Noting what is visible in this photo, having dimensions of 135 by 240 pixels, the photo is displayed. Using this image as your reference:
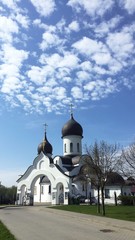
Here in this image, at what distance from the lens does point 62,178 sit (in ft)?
162

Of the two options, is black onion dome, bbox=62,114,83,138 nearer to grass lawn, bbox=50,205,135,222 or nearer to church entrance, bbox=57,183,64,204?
church entrance, bbox=57,183,64,204

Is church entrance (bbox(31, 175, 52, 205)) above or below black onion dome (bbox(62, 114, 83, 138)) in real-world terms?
below

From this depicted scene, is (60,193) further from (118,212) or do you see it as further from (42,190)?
(118,212)

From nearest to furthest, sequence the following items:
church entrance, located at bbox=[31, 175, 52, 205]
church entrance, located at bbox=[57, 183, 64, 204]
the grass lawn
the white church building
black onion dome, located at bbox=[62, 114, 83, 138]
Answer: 1. the grass lawn
2. the white church building
3. church entrance, located at bbox=[57, 183, 64, 204]
4. black onion dome, located at bbox=[62, 114, 83, 138]
5. church entrance, located at bbox=[31, 175, 52, 205]

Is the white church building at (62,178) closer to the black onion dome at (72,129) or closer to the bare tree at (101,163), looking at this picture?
the black onion dome at (72,129)

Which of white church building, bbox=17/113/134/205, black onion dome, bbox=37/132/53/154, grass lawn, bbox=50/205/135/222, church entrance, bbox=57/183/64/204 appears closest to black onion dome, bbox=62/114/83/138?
white church building, bbox=17/113/134/205

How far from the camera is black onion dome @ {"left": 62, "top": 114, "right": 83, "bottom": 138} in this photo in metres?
55.8

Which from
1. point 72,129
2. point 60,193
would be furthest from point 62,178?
point 72,129

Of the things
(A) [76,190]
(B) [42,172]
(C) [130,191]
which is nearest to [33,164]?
(B) [42,172]

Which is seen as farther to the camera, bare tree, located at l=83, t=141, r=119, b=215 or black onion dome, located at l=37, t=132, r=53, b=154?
black onion dome, located at l=37, t=132, r=53, b=154

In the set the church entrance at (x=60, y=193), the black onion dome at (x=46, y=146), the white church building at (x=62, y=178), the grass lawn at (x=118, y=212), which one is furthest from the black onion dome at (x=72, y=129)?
the grass lawn at (x=118, y=212)

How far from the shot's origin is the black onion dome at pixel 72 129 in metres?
55.8

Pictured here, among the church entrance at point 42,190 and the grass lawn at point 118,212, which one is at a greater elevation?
the church entrance at point 42,190

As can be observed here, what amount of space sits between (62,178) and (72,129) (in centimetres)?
1015
